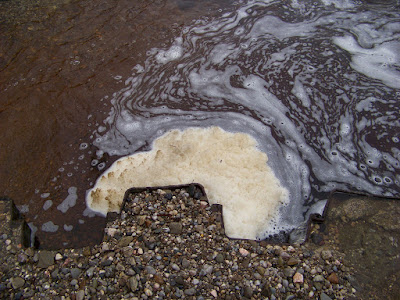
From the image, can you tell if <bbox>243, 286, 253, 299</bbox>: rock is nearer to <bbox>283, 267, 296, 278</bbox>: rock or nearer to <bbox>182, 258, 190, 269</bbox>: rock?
<bbox>283, 267, 296, 278</bbox>: rock

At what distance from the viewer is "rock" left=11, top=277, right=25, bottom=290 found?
7.41ft

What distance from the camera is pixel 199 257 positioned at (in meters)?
2.41

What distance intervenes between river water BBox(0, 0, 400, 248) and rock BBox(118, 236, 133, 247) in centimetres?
25

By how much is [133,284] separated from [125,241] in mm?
335

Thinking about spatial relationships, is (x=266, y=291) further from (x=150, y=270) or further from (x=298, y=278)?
(x=150, y=270)

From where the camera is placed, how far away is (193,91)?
373cm

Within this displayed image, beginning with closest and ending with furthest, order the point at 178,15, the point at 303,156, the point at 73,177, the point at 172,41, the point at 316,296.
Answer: the point at 316,296 → the point at 73,177 → the point at 303,156 → the point at 172,41 → the point at 178,15

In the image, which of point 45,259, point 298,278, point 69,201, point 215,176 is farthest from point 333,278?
point 69,201

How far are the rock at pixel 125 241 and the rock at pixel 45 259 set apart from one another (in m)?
0.47

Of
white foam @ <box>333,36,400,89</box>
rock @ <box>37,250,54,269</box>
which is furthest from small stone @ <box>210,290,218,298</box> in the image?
white foam @ <box>333,36,400,89</box>

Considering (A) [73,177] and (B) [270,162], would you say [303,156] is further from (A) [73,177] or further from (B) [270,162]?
(A) [73,177]

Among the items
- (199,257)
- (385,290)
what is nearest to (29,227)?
(199,257)

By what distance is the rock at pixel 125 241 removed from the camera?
2465mm

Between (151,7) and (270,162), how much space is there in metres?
2.77
